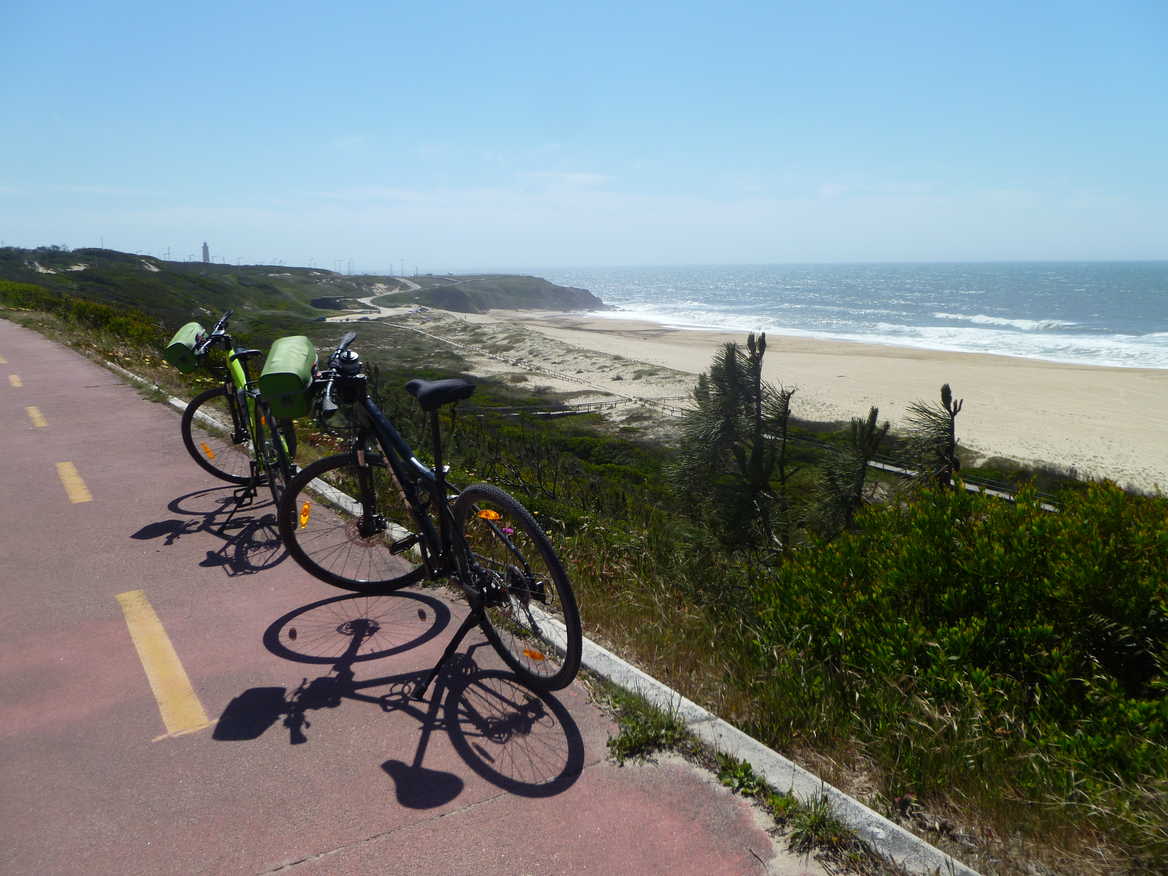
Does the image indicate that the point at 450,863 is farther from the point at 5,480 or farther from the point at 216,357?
the point at 216,357

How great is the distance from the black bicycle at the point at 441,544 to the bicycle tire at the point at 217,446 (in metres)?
1.98

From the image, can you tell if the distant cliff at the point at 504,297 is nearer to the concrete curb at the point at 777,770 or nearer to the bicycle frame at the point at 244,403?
the bicycle frame at the point at 244,403

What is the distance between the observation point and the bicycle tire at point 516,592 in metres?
3.13

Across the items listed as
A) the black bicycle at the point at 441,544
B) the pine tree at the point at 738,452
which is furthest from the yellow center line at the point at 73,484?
the pine tree at the point at 738,452

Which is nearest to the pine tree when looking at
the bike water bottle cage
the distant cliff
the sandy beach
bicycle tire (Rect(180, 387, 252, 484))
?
bicycle tire (Rect(180, 387, 252, 484))

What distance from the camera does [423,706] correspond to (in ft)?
10.9

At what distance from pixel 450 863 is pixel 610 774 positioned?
667 millimetres

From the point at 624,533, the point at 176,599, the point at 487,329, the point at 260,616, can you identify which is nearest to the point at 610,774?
the point at 260,616

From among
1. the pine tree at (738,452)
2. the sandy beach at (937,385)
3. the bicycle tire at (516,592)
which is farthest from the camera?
the sandy beach at (937,385)

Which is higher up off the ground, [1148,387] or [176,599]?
[176,599]

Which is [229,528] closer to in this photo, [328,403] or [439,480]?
[328,403]

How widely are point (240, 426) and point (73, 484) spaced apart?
1512 mm

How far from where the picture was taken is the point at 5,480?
21.9 ft

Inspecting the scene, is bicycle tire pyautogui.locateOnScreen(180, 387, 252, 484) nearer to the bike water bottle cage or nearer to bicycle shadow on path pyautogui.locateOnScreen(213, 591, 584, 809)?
the bike water bottle cage
